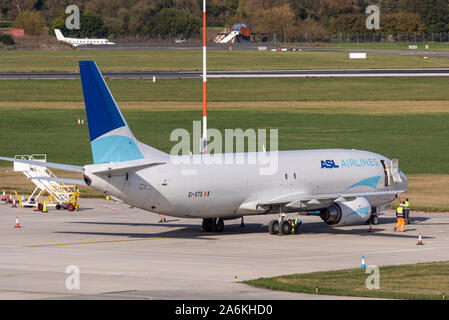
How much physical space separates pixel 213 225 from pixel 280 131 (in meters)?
50.7

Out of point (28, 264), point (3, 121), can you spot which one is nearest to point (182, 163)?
point (28, 264)

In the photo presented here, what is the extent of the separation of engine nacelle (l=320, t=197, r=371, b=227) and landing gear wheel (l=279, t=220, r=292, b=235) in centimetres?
240

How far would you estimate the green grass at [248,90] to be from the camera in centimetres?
12812

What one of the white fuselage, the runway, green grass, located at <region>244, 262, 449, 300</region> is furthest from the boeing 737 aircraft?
the runway

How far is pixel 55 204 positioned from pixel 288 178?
756 inches

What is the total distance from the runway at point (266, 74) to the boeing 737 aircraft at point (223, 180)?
3467 inches

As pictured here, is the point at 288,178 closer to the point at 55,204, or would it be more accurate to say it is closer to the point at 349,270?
the point at 349,270

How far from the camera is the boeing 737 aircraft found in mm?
45219

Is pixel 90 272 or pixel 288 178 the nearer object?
pixel 90 272

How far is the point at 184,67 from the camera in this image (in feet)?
545

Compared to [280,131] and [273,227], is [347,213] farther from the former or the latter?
[280,131]

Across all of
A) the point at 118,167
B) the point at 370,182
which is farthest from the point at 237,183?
the point at 370,182

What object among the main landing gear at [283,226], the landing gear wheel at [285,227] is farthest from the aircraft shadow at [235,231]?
the landing gear wheel at [285,227]
